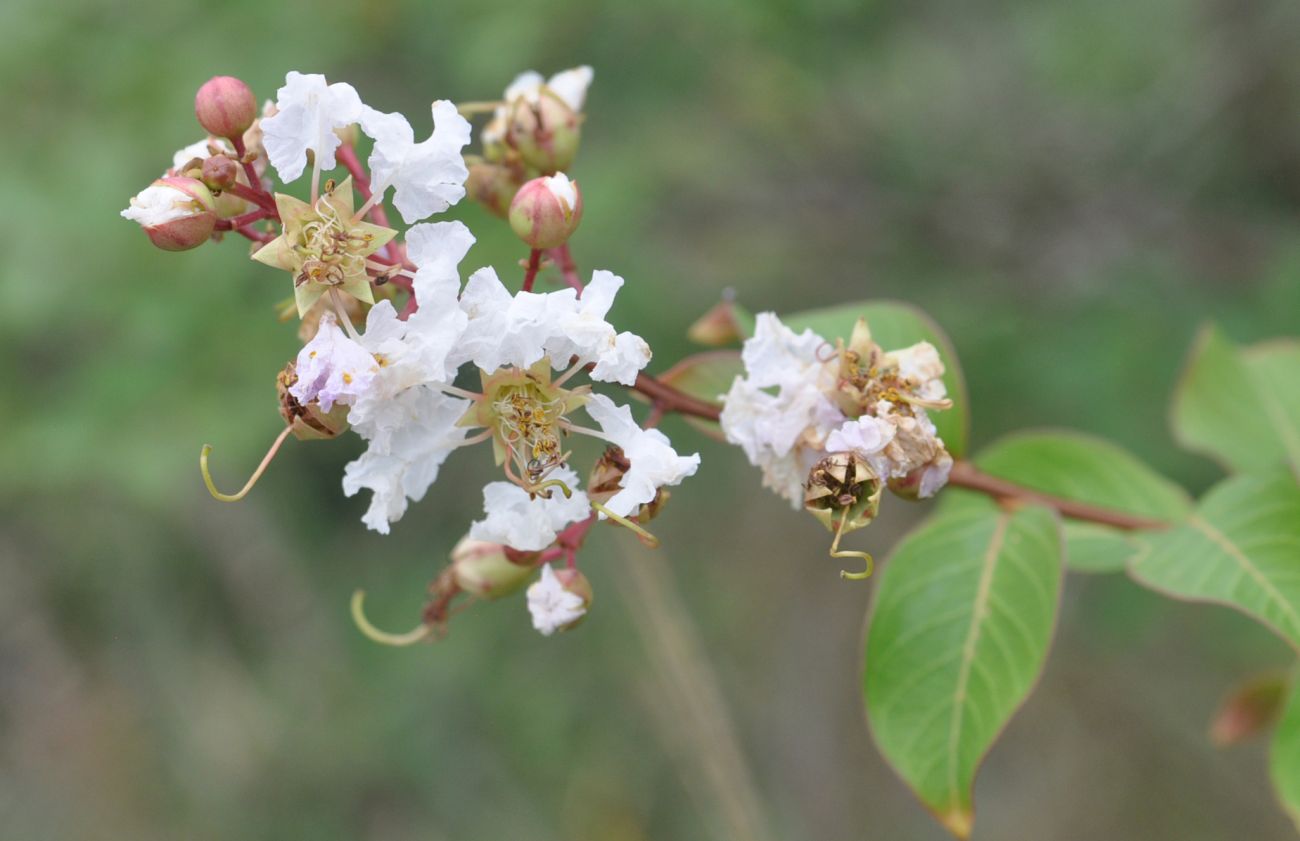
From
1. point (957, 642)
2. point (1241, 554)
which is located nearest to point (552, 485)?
point (957, 642)

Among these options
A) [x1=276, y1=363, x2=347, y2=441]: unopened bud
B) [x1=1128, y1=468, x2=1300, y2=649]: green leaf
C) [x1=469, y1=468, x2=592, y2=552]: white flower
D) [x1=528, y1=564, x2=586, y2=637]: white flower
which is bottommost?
[x1=1128, y1=468, x2=1300, y2=649]: green leaf

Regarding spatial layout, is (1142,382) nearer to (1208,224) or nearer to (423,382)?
(1208,224)

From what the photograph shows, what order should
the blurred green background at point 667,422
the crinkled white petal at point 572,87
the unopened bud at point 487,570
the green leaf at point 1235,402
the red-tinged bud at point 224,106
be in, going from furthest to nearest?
the blurred green background at point 667,422
the green leaf at point 1235,402
the crinkled white petal at point 572,87
the unopened bud at point 487,570
the red-tinged bud at point 224,106

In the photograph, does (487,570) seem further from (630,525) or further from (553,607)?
(630,525)

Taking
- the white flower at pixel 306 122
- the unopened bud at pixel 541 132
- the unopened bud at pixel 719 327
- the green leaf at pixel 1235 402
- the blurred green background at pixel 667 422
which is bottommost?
the blurred green background at pixel 667 422

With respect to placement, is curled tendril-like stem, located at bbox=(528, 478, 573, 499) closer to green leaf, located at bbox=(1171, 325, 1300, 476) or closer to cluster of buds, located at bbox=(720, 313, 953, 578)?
cluster of buds, located at bbox=(720, 313, 953, 578)

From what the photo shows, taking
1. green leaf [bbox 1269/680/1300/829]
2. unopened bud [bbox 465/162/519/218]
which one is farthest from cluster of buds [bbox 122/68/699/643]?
green leaf [bbox 1269/680/1300/829]

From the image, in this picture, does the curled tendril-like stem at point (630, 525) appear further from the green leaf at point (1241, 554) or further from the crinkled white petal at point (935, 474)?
the green leaf at point (1241, 554)

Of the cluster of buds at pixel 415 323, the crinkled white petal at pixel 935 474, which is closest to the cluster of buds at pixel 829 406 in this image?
the crinkled white petal at pixel 935 474
